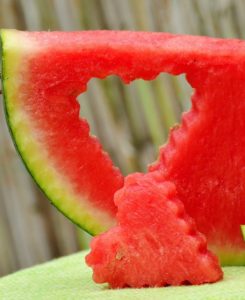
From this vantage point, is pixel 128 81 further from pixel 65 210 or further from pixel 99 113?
pixel 99 113

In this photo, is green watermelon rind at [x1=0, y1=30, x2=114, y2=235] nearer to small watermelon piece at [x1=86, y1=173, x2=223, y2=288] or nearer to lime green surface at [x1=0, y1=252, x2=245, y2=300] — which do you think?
lime green surface at [x1=0, y1=252, x2=245, y2=300]

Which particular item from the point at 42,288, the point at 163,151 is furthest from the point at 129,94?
the point at 42,288

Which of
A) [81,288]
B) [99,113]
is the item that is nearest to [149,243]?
[81,288]

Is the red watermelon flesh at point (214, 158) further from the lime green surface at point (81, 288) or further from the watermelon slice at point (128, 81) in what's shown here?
the lime green surface at point (81, 288)

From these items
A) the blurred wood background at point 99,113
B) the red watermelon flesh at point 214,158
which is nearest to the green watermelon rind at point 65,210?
the red watermelon flesh at point 214,158

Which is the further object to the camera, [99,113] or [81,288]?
[99,113]
